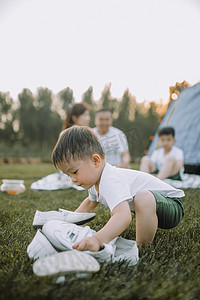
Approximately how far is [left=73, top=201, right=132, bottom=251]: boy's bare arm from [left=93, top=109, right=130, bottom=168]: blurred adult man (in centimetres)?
288

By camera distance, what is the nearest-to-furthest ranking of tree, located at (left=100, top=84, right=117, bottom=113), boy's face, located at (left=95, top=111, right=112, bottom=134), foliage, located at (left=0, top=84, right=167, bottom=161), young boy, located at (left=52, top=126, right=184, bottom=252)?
young boy, located at (left=52, top=126, right=184, bottom=252) → boy's face, located at (left=95, top=111, right=112, bottom=134) → foliage, located at (left=0, top=84, right=167, bottom=161) → tree, located at (left=100, top=84, right=117, bottom=113)

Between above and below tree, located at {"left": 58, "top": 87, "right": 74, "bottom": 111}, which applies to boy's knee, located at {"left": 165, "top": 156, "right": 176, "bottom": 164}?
below

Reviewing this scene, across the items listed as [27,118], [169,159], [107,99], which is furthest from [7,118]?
[169,159]

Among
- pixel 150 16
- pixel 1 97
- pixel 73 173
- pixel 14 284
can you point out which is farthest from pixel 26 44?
pixel 1 97

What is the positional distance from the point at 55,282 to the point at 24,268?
186 millimetres

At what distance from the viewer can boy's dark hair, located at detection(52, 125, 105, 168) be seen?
1.18 m

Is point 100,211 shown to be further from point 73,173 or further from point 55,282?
point 55,282

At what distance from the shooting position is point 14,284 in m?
0.81

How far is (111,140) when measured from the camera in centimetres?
411

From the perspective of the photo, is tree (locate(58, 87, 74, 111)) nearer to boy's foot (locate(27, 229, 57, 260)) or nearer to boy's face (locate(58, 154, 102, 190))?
boy's face (locate(58, 154, 102, 190))

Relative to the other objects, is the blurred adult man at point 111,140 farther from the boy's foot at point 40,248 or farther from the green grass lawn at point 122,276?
the boy's foot at point 40,248

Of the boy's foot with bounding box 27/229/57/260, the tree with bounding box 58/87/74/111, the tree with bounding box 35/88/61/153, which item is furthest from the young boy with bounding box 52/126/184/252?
the tree with bounding box 58/87/74/111

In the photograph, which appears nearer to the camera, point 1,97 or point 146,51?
point 146,51

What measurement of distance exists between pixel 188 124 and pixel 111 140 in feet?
5.83
